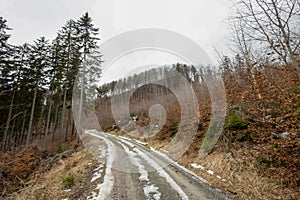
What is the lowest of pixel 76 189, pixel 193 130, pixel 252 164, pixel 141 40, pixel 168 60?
pixel 76 189

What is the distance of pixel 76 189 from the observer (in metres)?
6.01

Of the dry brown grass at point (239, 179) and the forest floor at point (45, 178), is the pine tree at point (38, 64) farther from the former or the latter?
the dry brown grass at point (239, 179)

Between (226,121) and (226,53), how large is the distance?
592 centimetres

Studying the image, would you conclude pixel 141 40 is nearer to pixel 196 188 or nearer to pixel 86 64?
pixel 196 188

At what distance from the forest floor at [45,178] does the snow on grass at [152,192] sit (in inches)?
66.0

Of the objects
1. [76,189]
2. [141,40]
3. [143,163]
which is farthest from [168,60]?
[76,189]

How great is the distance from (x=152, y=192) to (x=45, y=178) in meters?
6.54

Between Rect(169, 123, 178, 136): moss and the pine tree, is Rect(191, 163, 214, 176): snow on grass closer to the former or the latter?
Rect(169, 123, 178, 136): moss

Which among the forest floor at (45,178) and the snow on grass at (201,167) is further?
the snow on grass at (201,167)

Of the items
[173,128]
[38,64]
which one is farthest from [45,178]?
[38,64]

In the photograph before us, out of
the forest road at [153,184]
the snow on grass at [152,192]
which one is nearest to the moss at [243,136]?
the forest road at [153,184]

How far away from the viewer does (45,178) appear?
8953 mm

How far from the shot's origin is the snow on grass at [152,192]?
4.87m

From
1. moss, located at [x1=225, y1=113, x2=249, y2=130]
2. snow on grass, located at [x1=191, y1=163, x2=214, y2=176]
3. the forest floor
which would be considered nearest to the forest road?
snow on grass, located at [x1=191, y1=163, x2=214, y2=176]
